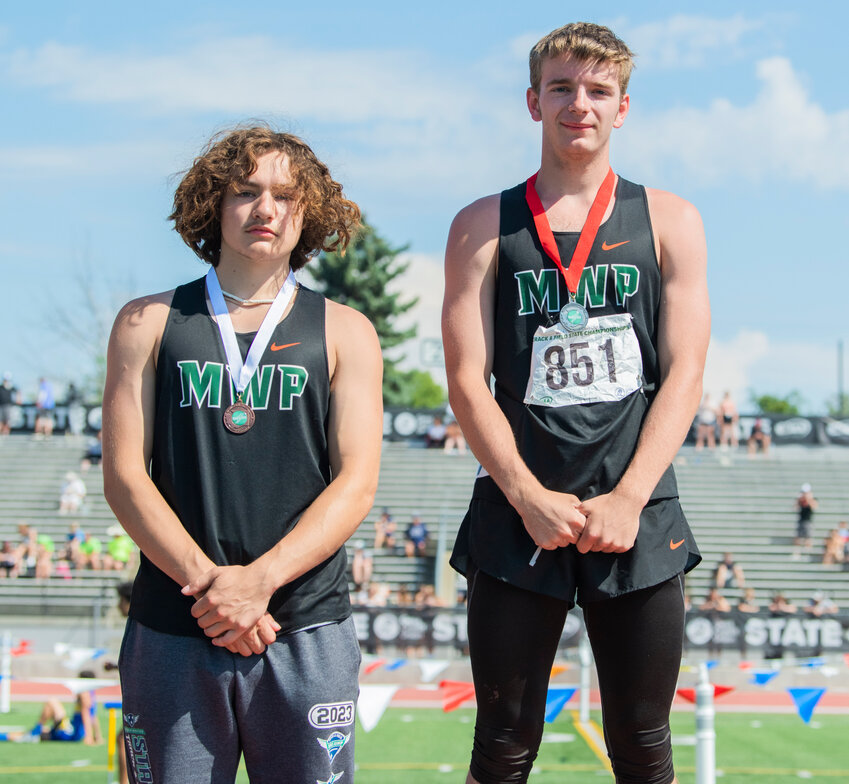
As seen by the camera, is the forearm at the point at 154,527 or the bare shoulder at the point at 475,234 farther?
the bare shoulder at the point at 475,234

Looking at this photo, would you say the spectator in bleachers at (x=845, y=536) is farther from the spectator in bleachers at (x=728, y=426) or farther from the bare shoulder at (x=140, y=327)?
the bare shoulder at (x=140, y=327)

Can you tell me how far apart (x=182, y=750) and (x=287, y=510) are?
60 centimetres

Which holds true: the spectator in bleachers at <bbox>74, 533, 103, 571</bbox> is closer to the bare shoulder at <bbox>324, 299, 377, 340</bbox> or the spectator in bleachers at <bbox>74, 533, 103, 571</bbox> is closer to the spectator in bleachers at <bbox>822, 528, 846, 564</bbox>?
the spectator in bleachers at <bbox>822, 528, 846, 564</bbox>

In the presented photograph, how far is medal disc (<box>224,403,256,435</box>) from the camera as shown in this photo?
259 cm

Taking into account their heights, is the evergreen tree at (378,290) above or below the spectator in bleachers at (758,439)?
above

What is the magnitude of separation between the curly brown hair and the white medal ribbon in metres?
0.18

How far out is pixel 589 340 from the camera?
2783 millimetres

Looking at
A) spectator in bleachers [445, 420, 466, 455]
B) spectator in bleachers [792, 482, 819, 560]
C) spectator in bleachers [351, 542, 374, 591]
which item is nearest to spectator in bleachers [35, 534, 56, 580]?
spectator in bleachers [351, 542, 374, 591]

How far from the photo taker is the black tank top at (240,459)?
99.9 inches

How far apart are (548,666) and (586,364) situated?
0.80 meters

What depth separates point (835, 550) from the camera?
2222cm

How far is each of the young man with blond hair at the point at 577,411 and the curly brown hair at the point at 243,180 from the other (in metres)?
0.36

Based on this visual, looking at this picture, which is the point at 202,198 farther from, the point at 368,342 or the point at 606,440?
the point at 606,440

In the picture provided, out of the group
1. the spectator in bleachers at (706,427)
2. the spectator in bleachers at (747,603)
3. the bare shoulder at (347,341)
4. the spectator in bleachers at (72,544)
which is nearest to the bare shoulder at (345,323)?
the bare shoulder at (347,341)
